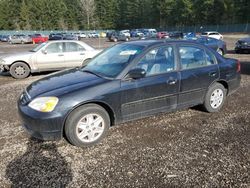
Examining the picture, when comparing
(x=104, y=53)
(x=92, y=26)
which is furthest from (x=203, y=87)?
(x=92, y=26)

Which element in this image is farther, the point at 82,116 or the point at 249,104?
the point at 249,104

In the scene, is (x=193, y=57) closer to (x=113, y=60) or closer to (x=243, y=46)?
(x=113, y=60)

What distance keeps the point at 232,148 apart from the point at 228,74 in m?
2.07

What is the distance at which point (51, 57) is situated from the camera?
988cm

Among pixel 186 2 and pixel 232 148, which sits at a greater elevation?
pixel 186 2

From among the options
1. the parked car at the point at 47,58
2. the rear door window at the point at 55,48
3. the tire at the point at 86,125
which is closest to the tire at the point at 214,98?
the tire at the point at 86,125

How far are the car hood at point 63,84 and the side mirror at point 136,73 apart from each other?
0.45 m

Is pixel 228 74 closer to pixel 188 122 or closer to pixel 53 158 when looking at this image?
pixel 188 122

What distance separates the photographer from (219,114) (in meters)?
5.42

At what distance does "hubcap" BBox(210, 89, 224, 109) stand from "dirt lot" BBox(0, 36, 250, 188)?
34cm

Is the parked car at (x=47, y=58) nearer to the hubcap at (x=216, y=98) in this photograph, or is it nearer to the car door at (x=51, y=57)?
the car door at (x=51, y=57)

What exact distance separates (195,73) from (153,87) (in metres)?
1.07

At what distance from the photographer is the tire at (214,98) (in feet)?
17.3

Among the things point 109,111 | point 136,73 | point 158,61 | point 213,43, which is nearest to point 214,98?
point 158,61
